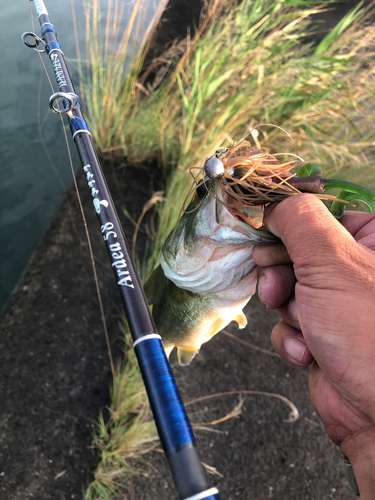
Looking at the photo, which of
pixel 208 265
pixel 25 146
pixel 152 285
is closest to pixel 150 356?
pixel 208 265

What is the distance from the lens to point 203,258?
0.92 m

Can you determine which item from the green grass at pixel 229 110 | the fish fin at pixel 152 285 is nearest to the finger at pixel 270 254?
the fish fin at pixel 152 285

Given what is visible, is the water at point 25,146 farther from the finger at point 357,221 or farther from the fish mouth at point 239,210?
the finger at point 357,221

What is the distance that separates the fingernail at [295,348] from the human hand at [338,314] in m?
0.14

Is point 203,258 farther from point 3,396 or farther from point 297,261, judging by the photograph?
point 3,396

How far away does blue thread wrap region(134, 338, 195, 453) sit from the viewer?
555 mm

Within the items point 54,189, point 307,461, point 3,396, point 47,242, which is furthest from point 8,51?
point 307,461

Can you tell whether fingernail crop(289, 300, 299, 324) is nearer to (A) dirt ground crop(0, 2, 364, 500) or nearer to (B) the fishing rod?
(B) the fishing rod

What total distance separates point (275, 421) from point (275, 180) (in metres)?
1.81

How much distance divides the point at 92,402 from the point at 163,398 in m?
1.64

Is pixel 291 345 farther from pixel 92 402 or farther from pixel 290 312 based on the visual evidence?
pixel 92 402

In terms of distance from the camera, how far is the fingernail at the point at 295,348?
3.22 ft

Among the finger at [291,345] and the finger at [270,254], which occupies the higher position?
the finger at [270,254]

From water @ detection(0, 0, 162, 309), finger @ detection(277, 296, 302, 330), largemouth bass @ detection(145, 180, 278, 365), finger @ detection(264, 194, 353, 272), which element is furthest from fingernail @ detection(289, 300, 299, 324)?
water @ detection(0, 0, 162, 309)
